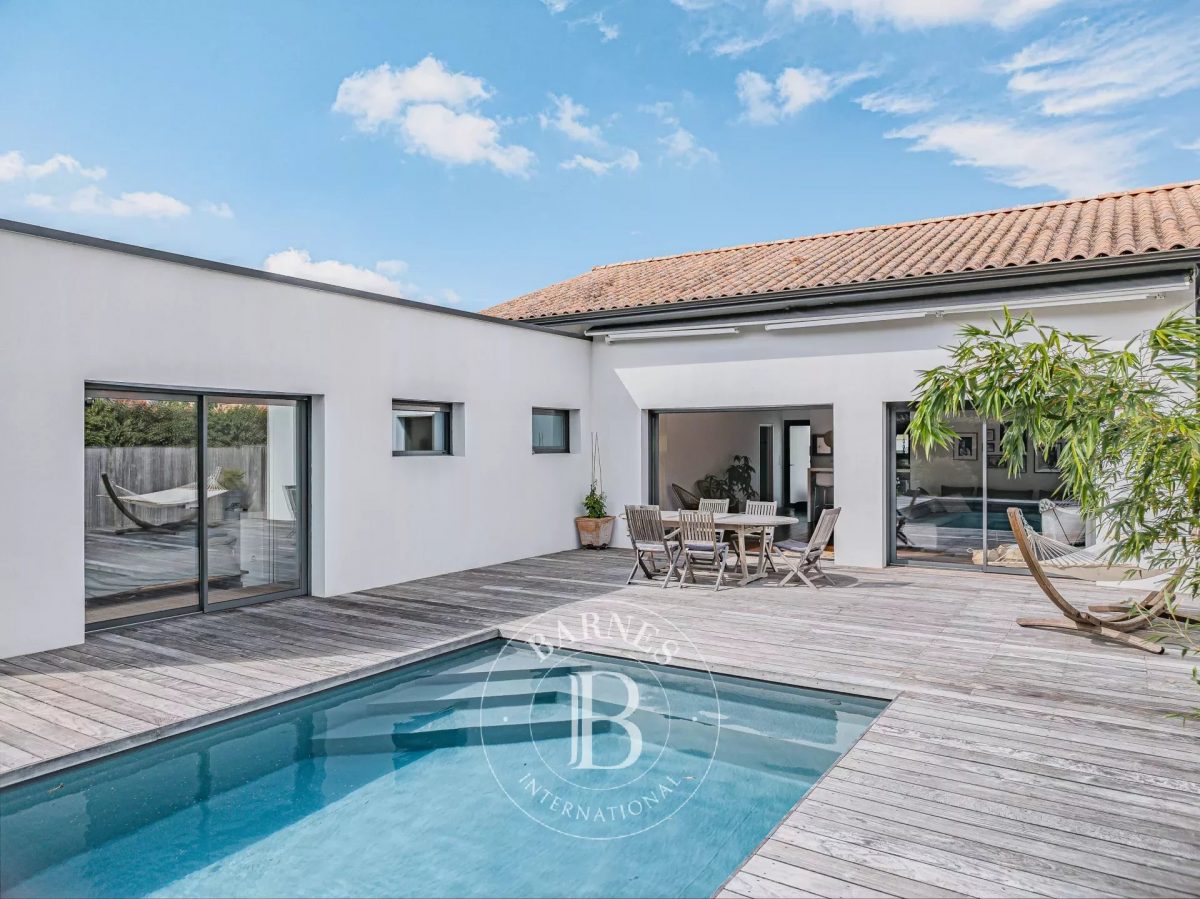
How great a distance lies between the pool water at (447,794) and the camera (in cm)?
327

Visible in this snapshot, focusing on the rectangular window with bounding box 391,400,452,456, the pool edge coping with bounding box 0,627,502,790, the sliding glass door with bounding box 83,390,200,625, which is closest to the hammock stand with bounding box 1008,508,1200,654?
A: the pool edge coping with bounding box 0,627,502,790

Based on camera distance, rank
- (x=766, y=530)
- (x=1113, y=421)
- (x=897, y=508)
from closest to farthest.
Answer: (x=1113, y=421) < (x=766, y=530) < (x=897, y=508)

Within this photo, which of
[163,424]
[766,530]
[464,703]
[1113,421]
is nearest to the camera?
[1113,421]

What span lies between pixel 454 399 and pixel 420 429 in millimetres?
565

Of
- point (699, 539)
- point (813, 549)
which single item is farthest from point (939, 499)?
point (699, 539)

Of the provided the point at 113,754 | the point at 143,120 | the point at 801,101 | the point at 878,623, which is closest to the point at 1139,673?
the point at 878,623

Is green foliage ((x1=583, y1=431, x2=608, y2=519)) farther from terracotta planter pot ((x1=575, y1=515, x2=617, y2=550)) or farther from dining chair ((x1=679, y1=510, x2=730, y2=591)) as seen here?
dining chair ((x1=679, y1=510, x2=730, y2=591))

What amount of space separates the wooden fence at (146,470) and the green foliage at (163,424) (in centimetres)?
6

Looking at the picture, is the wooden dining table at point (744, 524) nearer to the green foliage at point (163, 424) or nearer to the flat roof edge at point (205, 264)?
the flat roof edge at point (205, 264)

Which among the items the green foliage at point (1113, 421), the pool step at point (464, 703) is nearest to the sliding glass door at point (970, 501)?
the green foliage at point (1113, 421)

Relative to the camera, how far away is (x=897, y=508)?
9.71 metres

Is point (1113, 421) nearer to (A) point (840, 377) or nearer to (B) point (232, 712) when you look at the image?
(B) point (232, 712)

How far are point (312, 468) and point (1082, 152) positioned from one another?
1704 cm

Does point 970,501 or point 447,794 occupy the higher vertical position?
point 970,501
